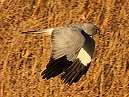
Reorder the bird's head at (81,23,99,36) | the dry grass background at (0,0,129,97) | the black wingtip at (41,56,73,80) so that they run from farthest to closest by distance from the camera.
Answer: the dry grass background at (0,0,129,97) < the bird's head at (81,23,99,36) < the black wingtip at (41,56,73,80)

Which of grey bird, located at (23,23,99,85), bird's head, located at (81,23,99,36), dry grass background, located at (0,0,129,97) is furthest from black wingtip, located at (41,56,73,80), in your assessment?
dry grass background, located at (0,0,129,97)

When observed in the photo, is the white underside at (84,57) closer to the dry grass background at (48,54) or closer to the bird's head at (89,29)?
the bird's head at (89,29)

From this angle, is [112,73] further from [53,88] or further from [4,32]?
[4,32]

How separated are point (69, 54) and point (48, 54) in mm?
991

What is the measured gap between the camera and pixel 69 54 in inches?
211

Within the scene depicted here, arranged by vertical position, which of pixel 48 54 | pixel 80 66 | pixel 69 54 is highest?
pixel 69 54

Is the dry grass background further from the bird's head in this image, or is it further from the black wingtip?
the black wingtip

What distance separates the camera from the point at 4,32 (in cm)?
645

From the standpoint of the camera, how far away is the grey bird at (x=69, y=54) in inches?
211

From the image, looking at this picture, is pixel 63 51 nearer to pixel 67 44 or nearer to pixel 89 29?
pixel 67 44

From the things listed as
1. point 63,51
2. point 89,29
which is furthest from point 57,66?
point 89,29

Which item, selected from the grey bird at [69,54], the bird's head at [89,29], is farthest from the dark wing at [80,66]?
the bird's head at [89,29]

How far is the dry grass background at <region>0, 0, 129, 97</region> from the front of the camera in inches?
249

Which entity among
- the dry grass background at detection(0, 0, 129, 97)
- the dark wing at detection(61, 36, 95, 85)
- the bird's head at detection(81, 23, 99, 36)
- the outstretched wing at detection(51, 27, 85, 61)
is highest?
the outstretched wing at detection(51, 27, 85, 61)
